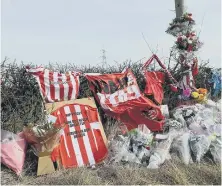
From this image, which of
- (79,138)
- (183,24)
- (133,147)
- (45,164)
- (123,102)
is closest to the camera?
(45,164)

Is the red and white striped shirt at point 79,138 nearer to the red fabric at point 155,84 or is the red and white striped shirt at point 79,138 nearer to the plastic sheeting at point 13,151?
the plastic sheeting at point 13,151

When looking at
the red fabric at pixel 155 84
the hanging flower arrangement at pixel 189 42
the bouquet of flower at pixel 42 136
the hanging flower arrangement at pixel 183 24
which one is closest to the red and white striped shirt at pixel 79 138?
the bouquet of flower at pixel 42 136

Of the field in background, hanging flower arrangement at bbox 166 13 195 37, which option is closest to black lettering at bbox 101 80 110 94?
the field in background

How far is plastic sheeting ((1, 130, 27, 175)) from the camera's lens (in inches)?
213

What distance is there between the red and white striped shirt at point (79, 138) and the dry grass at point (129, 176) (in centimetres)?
41

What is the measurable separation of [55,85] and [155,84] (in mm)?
2334

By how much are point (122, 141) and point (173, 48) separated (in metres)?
3.44

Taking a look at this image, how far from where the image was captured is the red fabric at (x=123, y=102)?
23.1ft

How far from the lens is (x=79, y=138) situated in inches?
247

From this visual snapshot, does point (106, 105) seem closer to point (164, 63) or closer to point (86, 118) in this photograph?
point (86, 118)

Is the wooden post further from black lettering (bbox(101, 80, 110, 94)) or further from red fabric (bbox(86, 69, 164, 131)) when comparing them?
black lettering (bbox(101, 80, 110, 94))

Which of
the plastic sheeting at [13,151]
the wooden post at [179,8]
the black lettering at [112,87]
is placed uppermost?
the wooden post at [179,8]

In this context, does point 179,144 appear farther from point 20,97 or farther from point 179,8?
point 179,8

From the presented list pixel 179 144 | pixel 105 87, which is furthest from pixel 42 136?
pixel 179 144
